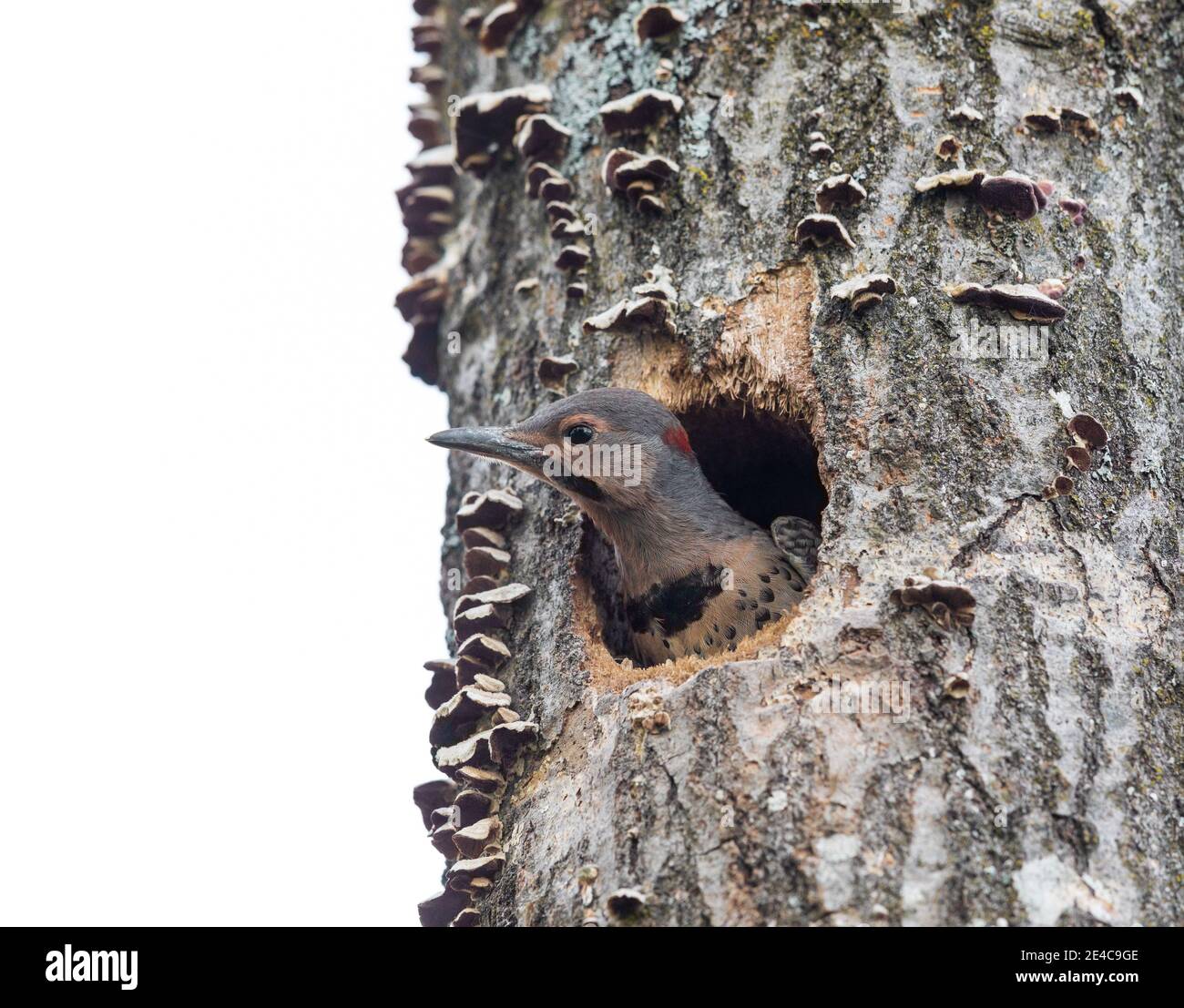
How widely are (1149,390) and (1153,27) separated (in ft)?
5.36

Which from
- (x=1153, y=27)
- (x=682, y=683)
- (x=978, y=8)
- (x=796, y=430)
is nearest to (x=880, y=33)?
(x=978, y=8)

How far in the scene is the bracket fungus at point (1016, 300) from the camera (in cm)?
399

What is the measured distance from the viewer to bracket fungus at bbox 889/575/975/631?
3432mm

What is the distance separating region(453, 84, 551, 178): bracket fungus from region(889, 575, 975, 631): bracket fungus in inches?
108

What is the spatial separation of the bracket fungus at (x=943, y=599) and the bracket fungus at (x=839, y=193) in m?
1.45

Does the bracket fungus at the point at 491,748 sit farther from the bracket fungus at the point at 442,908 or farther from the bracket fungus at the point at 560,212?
the bracket fungus at the point at 560,212

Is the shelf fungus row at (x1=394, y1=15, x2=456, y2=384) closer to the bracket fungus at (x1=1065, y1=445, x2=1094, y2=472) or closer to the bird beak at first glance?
the bird beak

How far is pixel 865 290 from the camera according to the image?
4.10 m

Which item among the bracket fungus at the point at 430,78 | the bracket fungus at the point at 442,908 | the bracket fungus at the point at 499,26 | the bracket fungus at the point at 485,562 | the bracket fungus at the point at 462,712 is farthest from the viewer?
the bracket fungus at the point at 430,78

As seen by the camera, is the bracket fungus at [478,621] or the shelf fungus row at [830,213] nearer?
the shelf fungus row at [830,213]

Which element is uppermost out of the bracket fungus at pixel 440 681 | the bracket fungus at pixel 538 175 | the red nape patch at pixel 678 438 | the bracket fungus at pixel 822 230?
the bracket fungus at pixel 538 175

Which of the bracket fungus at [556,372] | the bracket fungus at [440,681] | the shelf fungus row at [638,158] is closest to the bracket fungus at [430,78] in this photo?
the shelf fungus row at [638,158]

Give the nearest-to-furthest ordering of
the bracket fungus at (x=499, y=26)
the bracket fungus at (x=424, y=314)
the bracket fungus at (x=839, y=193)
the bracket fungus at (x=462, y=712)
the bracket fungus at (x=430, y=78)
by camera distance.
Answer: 1. the bracket fungus at (x=462, y=712)
2. the bracket fungus at (x=839, y=193)
3. the bracket fungus at (x=499, y=26)
4. the bracket fungus at (x=424, y=314)
5. the bracket fungus at (x=430, y=78)

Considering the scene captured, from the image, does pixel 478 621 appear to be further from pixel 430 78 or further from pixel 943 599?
pixel 430 78
